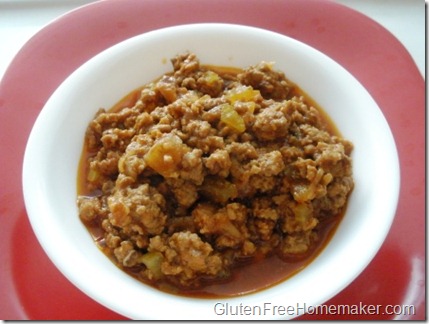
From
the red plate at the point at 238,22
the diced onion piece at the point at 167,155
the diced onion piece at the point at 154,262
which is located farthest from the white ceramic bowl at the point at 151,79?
the diced onion piece at the point at 167,155

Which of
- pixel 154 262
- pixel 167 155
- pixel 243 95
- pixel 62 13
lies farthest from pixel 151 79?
pixel 62 13

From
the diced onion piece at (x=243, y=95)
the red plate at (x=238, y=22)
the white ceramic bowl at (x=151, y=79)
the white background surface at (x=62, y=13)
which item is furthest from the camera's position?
the white background surface at (x=62, y=13)

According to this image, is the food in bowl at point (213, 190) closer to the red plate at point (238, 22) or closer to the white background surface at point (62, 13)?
the red plate at point (238, 22)

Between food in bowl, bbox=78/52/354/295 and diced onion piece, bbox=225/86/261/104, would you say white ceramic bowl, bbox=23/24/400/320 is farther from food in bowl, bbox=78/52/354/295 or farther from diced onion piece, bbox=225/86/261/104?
diced onion piece, bbox=225/86/261/104

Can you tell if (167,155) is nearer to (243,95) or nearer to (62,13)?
(243,95)

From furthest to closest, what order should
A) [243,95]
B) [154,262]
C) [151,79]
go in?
[151,79], [243,95], [154,262]

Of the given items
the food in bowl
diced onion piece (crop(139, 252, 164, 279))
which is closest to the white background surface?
the food in bowl

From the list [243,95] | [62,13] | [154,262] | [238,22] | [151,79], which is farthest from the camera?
[62,13]
